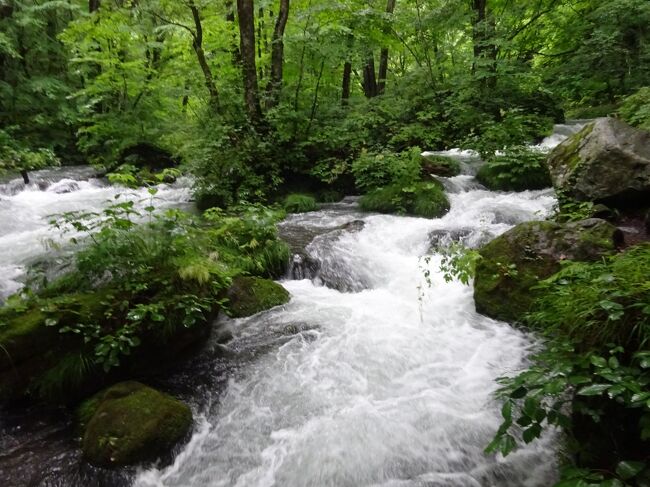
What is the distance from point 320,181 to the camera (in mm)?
10688

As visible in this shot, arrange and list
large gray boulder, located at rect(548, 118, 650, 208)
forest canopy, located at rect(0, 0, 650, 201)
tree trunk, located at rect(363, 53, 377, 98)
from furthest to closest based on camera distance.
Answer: tree trunk, located at rect(363, 53, 377, 98), forest canopy, located at rect(0, 0, 650, 201), large gray boulder, located at rect(548, 118, 650, 208)

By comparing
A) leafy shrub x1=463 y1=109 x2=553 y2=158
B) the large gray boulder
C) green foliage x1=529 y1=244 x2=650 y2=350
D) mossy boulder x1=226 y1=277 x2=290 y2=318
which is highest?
leafy shrub x1=463 y1=109 x2=553 y2=158

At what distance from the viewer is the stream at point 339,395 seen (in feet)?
9.60

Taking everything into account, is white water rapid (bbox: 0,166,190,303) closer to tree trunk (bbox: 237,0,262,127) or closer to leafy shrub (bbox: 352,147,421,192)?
tree trunk (bbox: 237,0,262,127)

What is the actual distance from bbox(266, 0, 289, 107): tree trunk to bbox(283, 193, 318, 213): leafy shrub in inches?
104

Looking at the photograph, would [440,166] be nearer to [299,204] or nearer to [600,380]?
[299,204]

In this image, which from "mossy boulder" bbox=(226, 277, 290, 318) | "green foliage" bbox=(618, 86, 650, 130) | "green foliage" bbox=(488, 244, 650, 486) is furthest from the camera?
"green foliage" bbox=(618, 86, 650, 130)

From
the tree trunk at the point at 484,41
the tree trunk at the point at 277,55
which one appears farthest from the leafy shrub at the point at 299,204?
the tree trunk at the point at 484,41

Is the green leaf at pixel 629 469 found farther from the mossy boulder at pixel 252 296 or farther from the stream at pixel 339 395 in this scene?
the mossy boulder at pixel 252 296

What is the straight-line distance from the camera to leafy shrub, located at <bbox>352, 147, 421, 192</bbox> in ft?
29.8

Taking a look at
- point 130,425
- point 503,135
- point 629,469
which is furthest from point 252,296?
point 503,135

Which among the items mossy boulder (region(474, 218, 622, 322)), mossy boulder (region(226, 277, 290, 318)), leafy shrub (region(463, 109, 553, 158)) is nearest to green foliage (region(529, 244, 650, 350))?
mossy boulder (region(474, 218, 622, 322))

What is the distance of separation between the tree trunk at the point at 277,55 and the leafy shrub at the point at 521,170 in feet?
18.8

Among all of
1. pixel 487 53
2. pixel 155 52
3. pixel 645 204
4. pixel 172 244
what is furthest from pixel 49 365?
pixel 155 52
